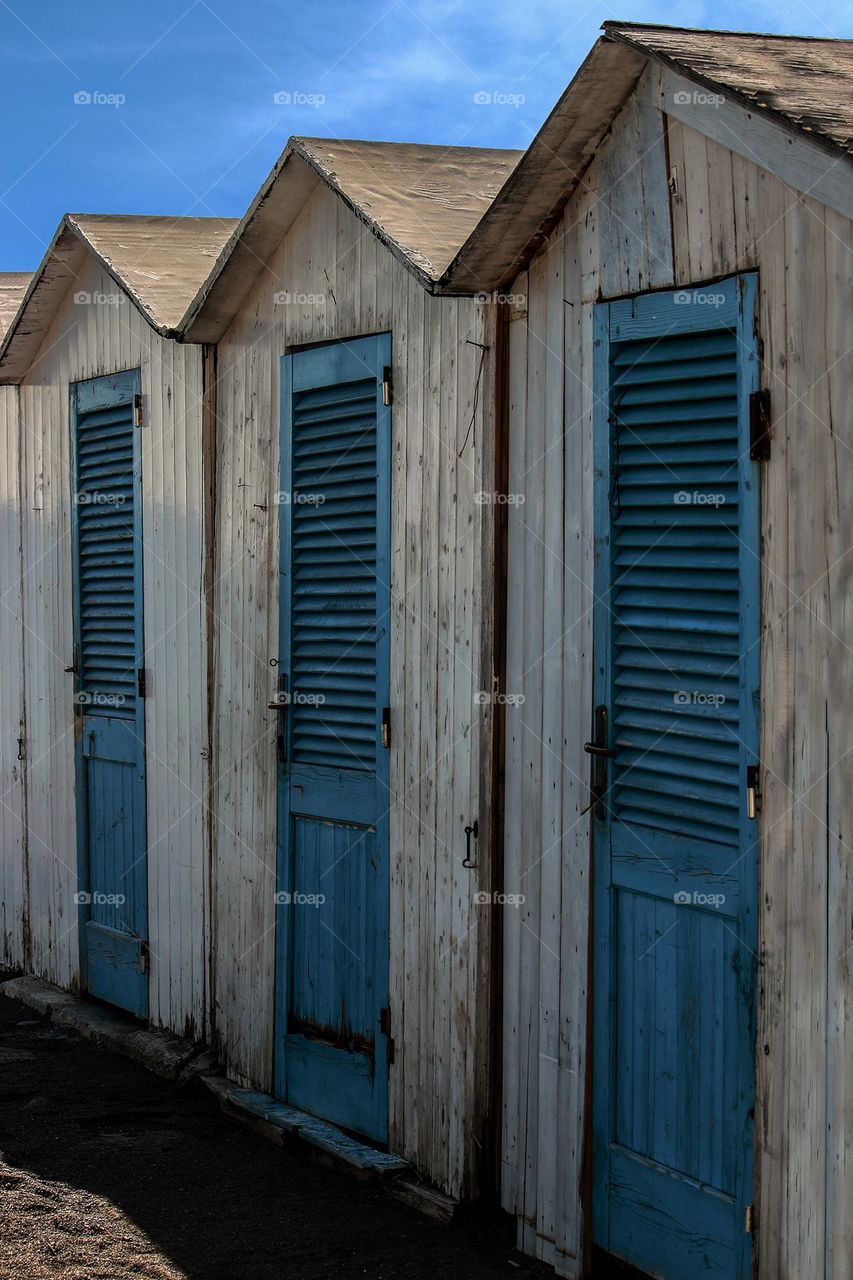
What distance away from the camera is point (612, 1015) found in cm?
470

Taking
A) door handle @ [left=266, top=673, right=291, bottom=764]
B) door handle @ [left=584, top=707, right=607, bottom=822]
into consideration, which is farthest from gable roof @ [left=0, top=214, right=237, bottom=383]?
door handle @ [left=584, top=707, right=607, bottom=822]

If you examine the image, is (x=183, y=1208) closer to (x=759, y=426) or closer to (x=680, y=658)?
(x=680, y=658)

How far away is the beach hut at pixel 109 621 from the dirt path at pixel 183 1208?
2.57 feet

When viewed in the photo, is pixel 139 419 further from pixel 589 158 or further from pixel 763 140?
pixel 763 140

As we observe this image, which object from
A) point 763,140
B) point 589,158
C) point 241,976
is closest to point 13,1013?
point 241,976

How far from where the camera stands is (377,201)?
221 inches

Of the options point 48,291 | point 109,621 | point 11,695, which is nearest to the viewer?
point 109,621

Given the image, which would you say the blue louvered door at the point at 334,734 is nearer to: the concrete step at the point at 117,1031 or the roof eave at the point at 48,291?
the concrete step at the point at 117,1031

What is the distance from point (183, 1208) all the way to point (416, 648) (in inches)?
85.1

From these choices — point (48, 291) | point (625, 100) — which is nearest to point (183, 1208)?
point (625, 100)

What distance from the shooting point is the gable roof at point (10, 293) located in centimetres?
940

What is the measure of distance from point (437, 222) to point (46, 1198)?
375cm

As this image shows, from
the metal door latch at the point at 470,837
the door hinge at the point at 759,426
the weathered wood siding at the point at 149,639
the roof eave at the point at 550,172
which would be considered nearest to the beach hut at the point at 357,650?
the metal door latch at the point at 470,837

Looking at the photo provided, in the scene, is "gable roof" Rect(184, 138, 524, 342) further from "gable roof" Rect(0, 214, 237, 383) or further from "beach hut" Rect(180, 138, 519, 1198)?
"gable roof" Rect(0, 214, 237, 383)
